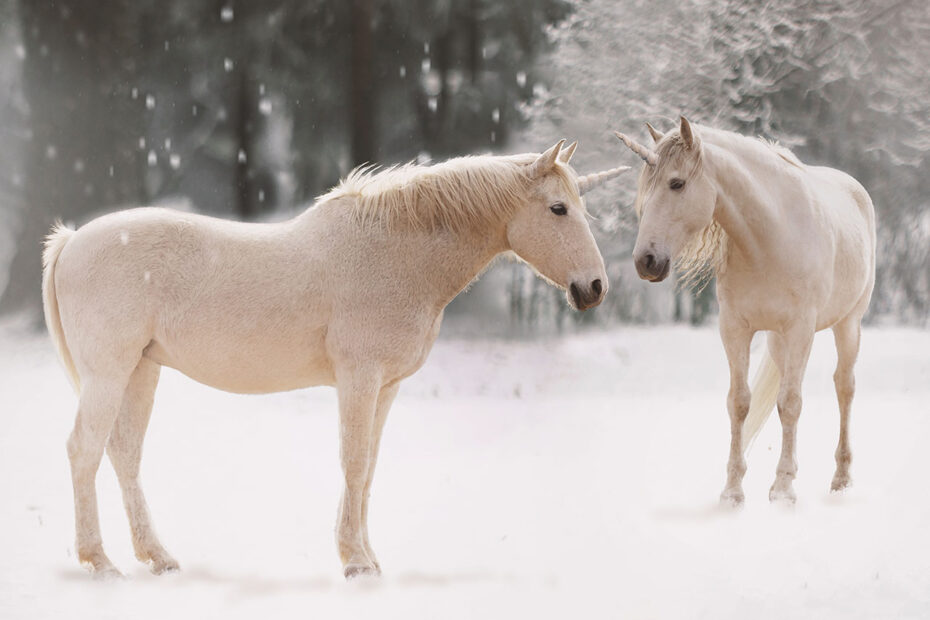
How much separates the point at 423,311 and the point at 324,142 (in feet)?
21.8

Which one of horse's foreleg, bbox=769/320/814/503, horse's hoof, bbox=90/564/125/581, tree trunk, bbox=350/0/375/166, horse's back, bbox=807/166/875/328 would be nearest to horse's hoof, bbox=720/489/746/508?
horse's foreleg, bbox=769/320/814/503

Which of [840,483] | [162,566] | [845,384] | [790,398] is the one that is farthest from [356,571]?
[845,384]

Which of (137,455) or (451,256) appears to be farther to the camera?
(137,455)

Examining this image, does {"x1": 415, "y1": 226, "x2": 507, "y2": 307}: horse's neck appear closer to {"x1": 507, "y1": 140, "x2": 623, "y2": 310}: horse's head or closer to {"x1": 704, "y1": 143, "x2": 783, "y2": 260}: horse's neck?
{"x1": 507, "y1": 140, "x2": 623, "y2": 310}: horse's head

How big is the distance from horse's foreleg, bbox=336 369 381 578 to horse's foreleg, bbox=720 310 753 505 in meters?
2.03

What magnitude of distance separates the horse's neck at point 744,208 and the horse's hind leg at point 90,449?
280 centimetres

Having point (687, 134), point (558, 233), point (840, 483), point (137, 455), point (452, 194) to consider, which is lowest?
point (840, 483)

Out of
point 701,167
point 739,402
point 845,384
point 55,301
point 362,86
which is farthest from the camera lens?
point 362,86

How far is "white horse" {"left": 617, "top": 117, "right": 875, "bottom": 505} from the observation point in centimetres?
424

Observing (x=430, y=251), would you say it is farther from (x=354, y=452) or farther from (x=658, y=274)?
(x=658, y=274)

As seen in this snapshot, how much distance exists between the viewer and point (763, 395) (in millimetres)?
5195

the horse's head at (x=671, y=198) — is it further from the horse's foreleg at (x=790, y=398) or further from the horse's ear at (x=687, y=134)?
the horse's foreleg at (x=790, y=398)

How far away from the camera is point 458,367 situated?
30.6 feet

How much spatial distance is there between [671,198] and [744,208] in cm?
45
